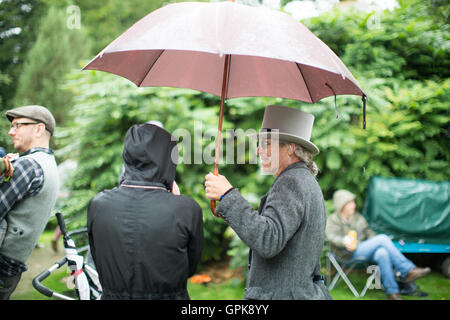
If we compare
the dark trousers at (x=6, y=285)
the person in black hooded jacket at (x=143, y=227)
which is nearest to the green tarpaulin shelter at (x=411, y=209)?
the person in black hooded jacket at (x=143, y=227)

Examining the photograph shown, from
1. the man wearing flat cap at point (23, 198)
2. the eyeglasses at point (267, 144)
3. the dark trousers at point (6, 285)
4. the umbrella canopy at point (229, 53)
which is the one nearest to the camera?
the umbrella canopy at point (229, 53)

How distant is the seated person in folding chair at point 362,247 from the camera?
5094mm

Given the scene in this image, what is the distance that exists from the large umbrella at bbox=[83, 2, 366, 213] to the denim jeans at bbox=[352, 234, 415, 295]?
10.8ft

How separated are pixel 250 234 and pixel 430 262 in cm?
548

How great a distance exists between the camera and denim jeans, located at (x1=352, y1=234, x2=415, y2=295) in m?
5.08

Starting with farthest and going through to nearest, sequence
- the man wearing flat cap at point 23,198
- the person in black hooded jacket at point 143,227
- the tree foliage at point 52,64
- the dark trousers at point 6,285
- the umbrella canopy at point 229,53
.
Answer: the tree foliage at point 52,64, the dark trousers at point 6,285, the man wearing flat cap at point 23,198, the person in black hooded jacket at point 143,227, the umbrella canopy at point 229,53

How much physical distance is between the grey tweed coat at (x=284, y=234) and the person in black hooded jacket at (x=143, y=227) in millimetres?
273

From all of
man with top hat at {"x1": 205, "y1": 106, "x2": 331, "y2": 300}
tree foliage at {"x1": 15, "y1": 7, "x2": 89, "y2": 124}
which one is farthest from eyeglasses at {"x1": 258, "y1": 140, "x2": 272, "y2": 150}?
tree foliage at {"x1": 15, "y1": 7, "x2": 89, "y2": 124}

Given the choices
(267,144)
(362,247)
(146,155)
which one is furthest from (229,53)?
(362,247)

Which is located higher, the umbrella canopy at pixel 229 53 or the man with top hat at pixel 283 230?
the umbrella canopy at pixel 229 53

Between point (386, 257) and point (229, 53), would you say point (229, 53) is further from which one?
point (386, 257)

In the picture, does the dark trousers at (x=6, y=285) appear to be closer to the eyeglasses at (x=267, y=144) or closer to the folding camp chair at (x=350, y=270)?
the eyeglasses at (x=267, y=144)

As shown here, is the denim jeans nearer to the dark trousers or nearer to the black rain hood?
the black rain hood

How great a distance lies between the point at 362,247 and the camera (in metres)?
5.31
